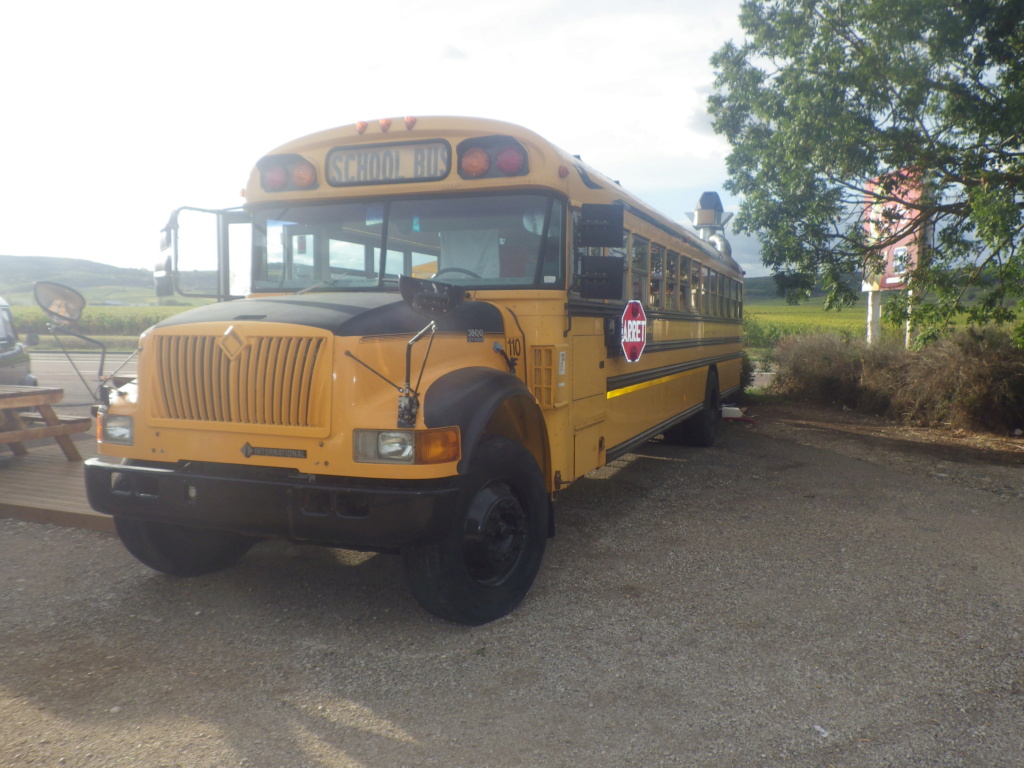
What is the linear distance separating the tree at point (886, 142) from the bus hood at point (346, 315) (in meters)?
6.68

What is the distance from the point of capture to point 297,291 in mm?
4605

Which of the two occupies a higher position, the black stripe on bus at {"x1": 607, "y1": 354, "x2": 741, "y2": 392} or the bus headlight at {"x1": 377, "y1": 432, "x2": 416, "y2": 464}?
the black stripe on bus at {"x1": 607, "y1": 354, "x2": 741, "y2": 392}

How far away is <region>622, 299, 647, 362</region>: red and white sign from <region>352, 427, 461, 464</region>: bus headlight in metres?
2.73

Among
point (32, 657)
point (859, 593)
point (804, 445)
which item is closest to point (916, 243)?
point (804, 445)

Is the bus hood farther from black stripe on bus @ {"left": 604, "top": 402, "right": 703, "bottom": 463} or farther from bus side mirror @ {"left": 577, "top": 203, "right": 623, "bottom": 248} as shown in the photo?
black stripe on bus @ {"left": 604, "top": 402, "right": 703, "bottom": 463}

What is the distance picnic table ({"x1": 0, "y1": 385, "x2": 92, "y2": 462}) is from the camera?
665cm

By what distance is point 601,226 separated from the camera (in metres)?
4.35

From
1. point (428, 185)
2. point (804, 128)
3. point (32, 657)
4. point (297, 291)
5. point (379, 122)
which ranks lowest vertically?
point (32, 657)

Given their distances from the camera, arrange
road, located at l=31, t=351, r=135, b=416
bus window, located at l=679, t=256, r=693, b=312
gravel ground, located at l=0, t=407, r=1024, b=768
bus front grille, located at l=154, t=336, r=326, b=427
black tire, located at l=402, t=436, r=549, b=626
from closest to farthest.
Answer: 1. gravel ground, located at l=0, t=407, r=1024, b=768
2. bus front grille, located at l=154, t=336, r=326, b=427
3. black tire, located at l=402, t=436, r=549, b=626
4. bus window, located at l=679, t=256, r=693, b=312
5. road, located at l=31, t=351, r=135, b=416

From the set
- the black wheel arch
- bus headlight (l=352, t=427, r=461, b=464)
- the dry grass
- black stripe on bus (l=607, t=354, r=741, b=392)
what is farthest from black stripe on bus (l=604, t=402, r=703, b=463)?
the dry grass

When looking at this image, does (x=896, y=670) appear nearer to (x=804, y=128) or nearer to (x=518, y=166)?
(x=518, y=166)

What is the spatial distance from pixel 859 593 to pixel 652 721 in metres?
1.96

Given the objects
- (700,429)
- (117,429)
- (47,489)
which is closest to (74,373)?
(47,489)

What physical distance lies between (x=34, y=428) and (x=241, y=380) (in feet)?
15.7
